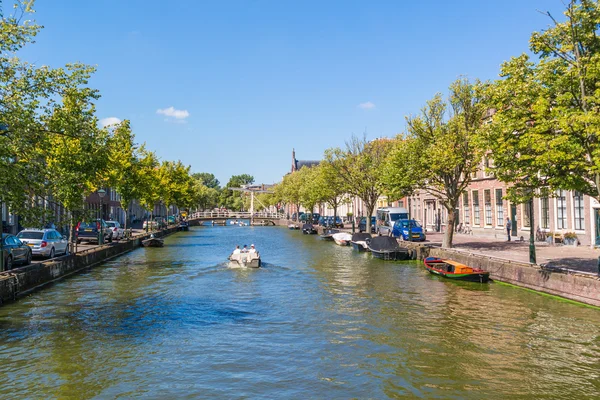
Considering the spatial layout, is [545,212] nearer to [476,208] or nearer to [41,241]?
[476,208]

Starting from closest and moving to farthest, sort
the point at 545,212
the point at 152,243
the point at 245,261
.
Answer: the point at 245,261
the point at 545,212
the point at 152,243

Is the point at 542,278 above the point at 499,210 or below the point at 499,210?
below

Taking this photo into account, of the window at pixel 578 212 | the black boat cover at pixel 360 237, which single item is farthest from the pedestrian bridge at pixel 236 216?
the window at pixel 578 212

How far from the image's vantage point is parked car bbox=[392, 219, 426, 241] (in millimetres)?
46406

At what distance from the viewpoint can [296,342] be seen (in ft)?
51.8

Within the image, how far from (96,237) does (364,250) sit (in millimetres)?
22711

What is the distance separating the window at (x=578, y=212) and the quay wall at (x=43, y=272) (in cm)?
3207

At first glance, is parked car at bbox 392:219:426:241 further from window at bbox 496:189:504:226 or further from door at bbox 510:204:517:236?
door at bbox 510:204:517:236

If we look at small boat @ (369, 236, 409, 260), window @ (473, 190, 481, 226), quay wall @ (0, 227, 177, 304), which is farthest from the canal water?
window @ (473, 190, 481, 226)

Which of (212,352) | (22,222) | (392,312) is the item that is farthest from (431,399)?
(22,222)

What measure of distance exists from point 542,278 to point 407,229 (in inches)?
987

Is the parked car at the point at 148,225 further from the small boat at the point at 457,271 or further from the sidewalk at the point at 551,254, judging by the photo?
the small boat at the point at 457,271

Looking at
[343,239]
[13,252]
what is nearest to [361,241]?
[343,239]

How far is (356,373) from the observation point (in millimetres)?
13117
